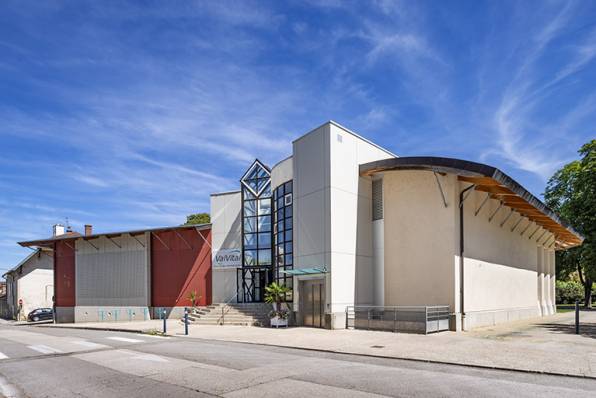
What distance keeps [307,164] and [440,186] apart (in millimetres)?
6478

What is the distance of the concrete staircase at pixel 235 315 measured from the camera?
2422 cm

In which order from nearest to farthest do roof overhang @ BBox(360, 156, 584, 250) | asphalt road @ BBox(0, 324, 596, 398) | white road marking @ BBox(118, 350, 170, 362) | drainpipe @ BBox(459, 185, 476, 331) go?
asphalt road @ BBox(0, 324, 596, 398) → white road marking @ BBox(118, 350, 170, 362) → roof overhang @ BBox(360, 156, 584, 250) → drainpipe @ BBox(459, 185, 476, 331)

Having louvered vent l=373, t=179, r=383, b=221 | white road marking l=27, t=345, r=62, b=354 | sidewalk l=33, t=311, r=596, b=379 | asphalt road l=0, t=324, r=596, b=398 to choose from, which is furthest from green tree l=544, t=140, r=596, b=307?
white road marking l=27, t=345, r=62, b=354

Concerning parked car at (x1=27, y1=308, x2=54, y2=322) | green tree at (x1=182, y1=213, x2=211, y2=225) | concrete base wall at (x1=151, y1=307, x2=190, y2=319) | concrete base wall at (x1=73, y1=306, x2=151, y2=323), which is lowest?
parked car at (x1=27, y1=308, x2=54, y2=322)

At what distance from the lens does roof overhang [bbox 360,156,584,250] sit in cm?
1845

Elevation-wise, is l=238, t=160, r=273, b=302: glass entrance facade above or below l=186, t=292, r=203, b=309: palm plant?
above

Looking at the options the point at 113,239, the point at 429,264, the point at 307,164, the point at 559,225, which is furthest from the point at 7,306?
the point at 559,225

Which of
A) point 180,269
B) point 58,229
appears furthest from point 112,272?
point 58,229

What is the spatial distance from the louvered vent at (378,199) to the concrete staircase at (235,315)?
7834 millimetres

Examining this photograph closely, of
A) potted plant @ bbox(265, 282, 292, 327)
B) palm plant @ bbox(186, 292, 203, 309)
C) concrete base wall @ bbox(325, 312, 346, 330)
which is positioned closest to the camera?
concrete base wall @ bbox(325, 312, 346, 330)

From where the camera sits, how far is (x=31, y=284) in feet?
161

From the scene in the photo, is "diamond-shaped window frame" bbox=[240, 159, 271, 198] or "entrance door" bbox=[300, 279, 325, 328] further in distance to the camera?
"diamond-shaped window frame" bbox=[240, 159, 271, 198]

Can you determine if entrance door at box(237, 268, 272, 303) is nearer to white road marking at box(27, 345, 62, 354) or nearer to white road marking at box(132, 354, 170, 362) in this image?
white road marking at box(27, 345, 62, 354)

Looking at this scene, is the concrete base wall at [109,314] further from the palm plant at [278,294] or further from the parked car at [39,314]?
the palm plant at [278,294]
